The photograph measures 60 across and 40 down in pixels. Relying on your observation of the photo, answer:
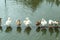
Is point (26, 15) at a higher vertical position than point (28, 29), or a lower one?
higher

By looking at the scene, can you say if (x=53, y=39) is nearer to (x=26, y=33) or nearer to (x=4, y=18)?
(x=26, y=33)

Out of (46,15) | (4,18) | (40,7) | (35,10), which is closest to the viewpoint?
A: (4,18)

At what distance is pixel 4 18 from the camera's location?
801 centimetres

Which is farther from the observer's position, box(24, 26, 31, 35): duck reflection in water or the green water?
box(24, 26, 31, 35): duck reflection in water

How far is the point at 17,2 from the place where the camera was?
1083 centimetres

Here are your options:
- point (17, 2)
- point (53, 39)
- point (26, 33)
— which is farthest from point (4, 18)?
point (17, 2)

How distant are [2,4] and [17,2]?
0.78m

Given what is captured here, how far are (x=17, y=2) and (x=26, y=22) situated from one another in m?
3.87

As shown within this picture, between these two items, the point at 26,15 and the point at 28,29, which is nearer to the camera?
the point at 28,29

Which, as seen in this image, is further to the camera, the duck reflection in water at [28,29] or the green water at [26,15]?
the duck reflection in water at [28,29]

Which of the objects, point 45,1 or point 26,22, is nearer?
point 26,22

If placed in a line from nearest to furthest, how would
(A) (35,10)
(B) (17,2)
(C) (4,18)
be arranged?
1. (C) (4,18)
2. (A) (35,10)
3. (B) (17,2)

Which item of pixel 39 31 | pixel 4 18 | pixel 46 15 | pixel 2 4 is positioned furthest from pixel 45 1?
pixel 39 31

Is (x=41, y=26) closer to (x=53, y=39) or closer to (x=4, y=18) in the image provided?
(x=53, y=39)
